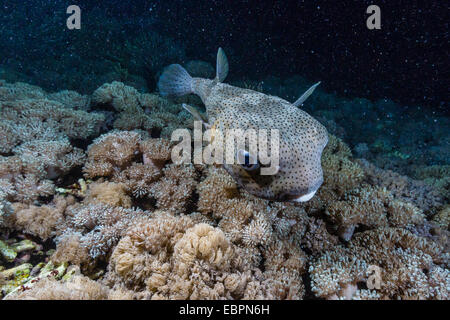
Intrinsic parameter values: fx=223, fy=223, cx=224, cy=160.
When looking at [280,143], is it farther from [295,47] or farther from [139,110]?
[295,47]

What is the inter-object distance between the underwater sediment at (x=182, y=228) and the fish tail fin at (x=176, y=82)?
1.34 meters

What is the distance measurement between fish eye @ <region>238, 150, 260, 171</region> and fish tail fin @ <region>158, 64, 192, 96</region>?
11.0ft

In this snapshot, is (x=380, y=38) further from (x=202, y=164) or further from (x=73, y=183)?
(x=73, y=183)

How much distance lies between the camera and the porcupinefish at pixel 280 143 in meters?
2.38

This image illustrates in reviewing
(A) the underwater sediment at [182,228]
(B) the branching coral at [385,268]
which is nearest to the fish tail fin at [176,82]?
(A) the underwater sediment at [182,228]

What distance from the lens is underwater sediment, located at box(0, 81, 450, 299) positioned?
2197 millimetres

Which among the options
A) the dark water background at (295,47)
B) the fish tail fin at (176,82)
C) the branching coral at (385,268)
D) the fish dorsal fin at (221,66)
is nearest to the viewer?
the branching coral at (385,268)

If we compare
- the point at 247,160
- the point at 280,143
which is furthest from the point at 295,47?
the point at 247,160

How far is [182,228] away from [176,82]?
3.77m

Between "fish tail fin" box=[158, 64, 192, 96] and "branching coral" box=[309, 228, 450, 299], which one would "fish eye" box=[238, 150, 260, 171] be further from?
"fish tail fin" box=[158, 64, 192, 96]

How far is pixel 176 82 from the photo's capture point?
523cm

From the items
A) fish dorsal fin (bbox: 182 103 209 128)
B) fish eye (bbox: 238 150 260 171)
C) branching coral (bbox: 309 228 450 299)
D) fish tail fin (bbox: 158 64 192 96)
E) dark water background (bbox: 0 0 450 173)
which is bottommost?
branching coral (bbox: 309 228 450 299)

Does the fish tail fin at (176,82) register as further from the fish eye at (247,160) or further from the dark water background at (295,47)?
the dark water background at (295,47)

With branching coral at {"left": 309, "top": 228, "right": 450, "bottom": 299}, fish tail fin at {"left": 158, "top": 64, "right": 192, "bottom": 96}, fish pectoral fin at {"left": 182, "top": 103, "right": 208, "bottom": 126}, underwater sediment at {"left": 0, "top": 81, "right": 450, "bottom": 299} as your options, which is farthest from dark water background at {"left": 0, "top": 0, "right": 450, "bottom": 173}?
branching coral at {"left": 309, "top": 228, "right": 450, "bottom": 299}
